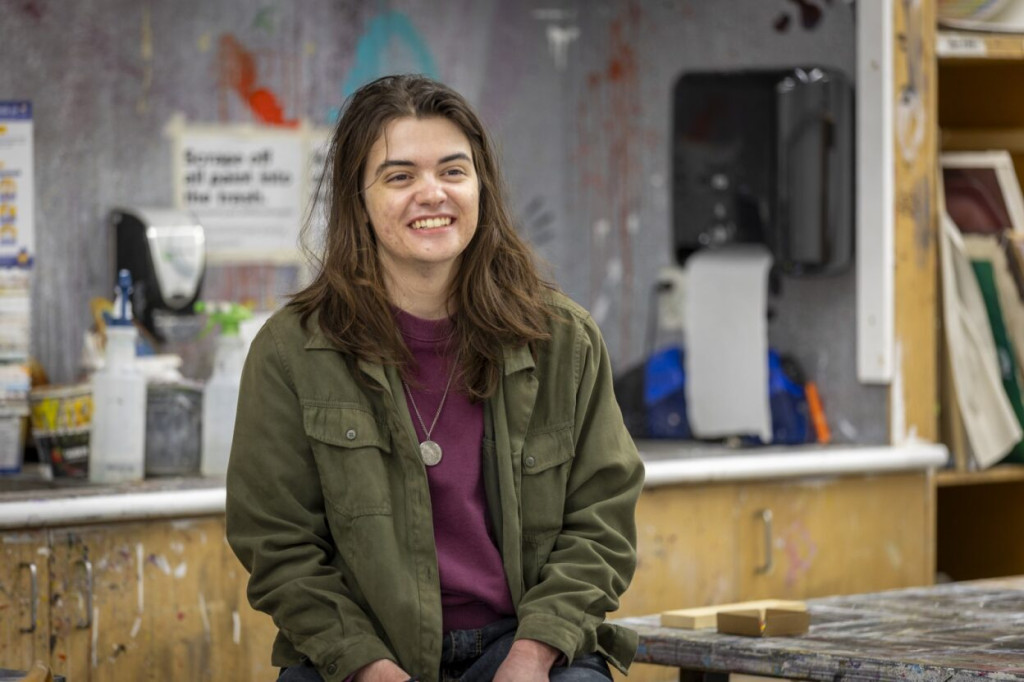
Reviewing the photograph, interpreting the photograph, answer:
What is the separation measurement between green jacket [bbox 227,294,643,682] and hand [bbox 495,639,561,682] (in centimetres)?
2

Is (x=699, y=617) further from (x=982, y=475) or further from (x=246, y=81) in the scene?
(x=246, y=81)

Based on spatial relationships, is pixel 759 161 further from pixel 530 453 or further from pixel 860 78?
pixel 530 453

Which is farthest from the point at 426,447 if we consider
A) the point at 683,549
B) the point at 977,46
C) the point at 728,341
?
the point at 977,46

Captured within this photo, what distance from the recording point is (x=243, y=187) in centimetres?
363

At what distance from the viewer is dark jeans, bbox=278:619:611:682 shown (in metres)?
2.07

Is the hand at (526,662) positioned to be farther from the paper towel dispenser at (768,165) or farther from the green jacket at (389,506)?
the paper towel dispenser at (768,165)

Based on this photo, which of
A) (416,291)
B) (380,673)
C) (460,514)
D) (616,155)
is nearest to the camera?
(380,673)

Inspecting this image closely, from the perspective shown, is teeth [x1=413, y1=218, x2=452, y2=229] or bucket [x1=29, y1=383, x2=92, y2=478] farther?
bucket [x1=29, y1=383, x2=92, y2=478]

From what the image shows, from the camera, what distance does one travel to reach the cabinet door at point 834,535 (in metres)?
3.54

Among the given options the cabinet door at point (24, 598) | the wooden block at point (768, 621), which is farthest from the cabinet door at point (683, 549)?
the cabinet door at point (24, 598)

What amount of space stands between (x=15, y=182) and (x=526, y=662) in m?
1.87

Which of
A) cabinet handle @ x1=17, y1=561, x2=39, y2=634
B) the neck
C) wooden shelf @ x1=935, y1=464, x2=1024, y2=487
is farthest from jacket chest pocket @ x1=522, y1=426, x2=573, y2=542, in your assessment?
wooden shelf @ x1=935, y1=464, x2=1024, y2=487

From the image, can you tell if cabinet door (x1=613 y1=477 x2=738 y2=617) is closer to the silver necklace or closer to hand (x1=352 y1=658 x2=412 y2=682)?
the silver necklace

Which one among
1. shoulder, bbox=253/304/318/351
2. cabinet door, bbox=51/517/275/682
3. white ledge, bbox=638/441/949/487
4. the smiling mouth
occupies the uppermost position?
A: the smiling mouth
